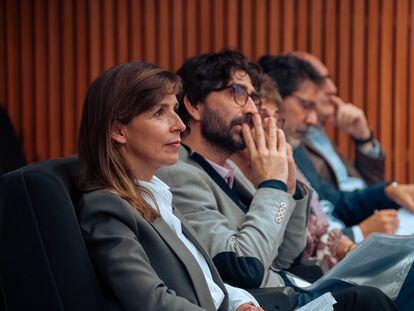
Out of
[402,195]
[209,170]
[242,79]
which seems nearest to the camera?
[209,170]

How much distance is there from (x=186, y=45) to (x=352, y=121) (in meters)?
1.02

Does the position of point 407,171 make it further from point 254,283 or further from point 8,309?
point 8,309

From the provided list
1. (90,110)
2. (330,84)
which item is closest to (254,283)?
(90,110)

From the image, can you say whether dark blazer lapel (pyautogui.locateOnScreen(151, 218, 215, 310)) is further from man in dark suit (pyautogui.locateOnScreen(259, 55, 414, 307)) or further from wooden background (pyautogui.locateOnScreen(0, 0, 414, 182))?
wooden background (pyautogui.locateOnScreen(0, 0, 414, 182))

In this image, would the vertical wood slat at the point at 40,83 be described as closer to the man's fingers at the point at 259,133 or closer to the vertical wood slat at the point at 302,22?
the vertical wood slat at the point at 302,22

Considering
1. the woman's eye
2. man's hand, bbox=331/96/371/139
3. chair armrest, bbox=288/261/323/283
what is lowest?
chair armrest, bbox=288/261/323/283

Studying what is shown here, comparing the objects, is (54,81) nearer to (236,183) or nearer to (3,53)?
(3,53)

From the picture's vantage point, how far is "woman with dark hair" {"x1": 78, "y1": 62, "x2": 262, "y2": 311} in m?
2.43

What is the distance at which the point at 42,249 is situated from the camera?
247 cm

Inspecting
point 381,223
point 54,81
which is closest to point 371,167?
point 381,223

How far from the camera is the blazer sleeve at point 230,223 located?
9.57 ft

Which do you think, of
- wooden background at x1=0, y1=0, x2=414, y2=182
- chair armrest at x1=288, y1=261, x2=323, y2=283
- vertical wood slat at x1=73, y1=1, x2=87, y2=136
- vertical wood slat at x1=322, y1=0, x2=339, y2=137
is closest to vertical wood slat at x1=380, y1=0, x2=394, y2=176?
wooden background at x1=0, y1=0, x2=414, y2=182

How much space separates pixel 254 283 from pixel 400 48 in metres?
3.34

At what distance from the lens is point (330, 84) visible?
5.29m
